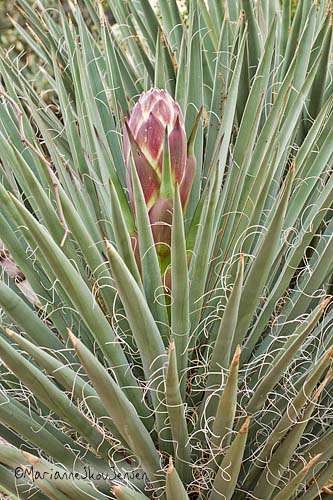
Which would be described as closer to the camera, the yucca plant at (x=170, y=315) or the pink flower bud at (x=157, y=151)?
the yucca plant at (x=170, y=315)

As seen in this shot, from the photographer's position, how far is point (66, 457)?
3.43 feet

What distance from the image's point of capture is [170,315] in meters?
1.16

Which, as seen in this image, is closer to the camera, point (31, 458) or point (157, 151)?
point (31, 458)

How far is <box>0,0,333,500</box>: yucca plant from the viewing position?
3.00ft

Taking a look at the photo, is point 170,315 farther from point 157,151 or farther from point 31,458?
point 31,458

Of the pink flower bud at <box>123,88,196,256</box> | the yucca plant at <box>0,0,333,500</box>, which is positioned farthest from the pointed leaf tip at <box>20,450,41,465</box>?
the pink flower bud at <box>123,88,196,256</box>

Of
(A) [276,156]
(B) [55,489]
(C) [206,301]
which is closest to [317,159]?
(A) [276,156]

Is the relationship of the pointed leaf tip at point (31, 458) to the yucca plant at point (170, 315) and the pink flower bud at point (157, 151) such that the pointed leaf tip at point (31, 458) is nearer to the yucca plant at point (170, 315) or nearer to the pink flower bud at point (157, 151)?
the yucca plant at point (170, 315)

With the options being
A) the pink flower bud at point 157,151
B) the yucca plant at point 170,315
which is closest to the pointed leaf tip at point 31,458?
the yucca plant at point 170,315

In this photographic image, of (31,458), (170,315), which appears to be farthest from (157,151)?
(31,458)

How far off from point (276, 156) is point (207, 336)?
0.93 feet

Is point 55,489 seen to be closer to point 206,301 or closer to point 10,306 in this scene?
point 10,306

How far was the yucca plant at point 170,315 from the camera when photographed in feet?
3.00

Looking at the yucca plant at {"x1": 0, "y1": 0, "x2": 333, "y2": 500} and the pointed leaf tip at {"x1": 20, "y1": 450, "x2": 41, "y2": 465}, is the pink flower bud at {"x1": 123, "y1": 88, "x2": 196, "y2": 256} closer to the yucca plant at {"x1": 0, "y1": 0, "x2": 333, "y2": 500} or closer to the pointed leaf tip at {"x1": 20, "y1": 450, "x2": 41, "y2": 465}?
the yucca plant at {"x1": 0, "y1": 0, "x2": 333, "y2": 500}
